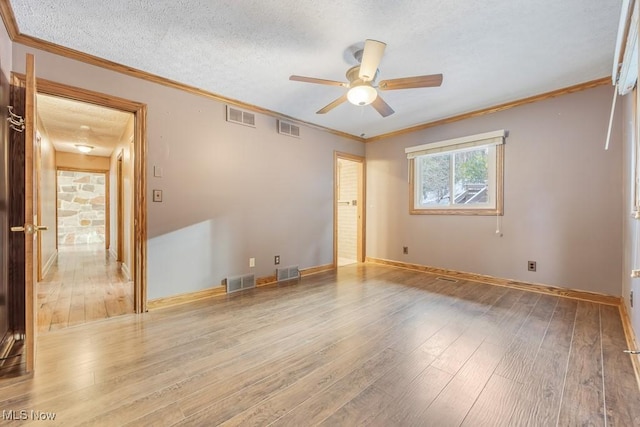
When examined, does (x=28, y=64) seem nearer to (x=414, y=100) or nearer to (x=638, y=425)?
(x=414, y=100)

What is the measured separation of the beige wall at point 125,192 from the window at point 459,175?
4.25 metres

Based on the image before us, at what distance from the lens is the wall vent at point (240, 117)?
345 cm

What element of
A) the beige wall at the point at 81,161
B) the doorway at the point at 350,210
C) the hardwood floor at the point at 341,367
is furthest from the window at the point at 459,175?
the beige wall at the point at 81,161

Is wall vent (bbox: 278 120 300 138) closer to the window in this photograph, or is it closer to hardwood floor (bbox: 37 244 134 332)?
the window

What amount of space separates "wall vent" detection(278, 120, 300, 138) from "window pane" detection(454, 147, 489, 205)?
2440 mm

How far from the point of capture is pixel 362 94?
95.4 inches

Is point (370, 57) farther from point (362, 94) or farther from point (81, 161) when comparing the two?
point (81, 161)

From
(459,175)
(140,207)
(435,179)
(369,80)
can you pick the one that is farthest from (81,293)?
(459,175)

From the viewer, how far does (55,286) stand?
3.66 meters

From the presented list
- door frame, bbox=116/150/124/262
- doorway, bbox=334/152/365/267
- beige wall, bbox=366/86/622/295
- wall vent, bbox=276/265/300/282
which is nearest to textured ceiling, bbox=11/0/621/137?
beige wall, bbox=366/86/622/295

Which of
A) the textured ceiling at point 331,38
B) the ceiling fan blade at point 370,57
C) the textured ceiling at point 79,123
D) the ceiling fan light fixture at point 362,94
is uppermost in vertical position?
the textured ceiling at point 331,38

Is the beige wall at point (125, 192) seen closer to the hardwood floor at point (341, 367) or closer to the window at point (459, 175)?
the hardwood floor at point (341, 367)

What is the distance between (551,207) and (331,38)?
10.4ft

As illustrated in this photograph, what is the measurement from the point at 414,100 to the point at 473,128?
1120mm
